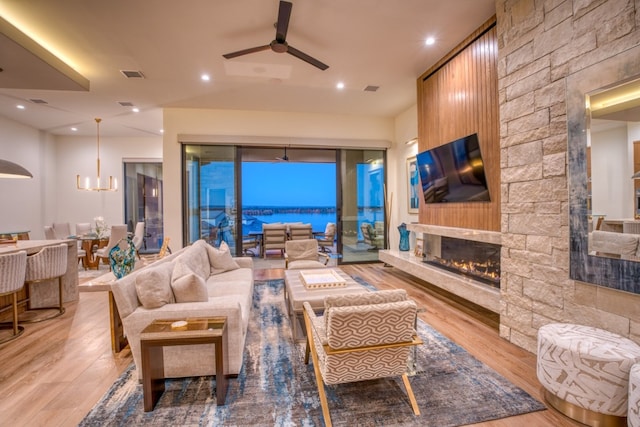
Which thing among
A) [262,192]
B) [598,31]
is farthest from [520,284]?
[262,192]

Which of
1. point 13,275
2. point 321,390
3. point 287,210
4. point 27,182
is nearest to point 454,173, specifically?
point 321,390

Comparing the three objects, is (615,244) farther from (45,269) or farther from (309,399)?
(45,269)

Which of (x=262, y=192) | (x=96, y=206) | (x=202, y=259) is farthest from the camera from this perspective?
(x=262, y=192)

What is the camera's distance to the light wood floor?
1938 mm

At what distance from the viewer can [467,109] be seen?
3.71 meters

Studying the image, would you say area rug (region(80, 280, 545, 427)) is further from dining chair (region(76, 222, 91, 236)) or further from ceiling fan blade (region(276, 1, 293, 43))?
dining chair (region(76, 222, 91, 236))

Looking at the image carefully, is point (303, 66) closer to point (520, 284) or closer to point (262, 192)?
point (520, 284)

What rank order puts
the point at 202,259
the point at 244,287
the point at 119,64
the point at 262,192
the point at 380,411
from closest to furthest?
the point at 380,411, the point at 244,287, the point at 202,259, the point at 119,64, the point at 262,192

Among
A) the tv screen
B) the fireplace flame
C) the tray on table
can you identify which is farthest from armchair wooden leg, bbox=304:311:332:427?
the tv screen

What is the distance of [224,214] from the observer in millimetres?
6496

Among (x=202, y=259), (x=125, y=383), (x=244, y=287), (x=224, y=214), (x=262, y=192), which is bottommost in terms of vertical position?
(x=125, y=383)

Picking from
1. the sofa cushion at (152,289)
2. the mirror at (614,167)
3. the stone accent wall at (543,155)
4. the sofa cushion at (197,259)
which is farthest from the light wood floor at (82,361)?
the mirror at (614,167)

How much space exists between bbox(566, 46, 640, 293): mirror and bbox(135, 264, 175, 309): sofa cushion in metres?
3.16

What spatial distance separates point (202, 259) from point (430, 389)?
2881 mm
